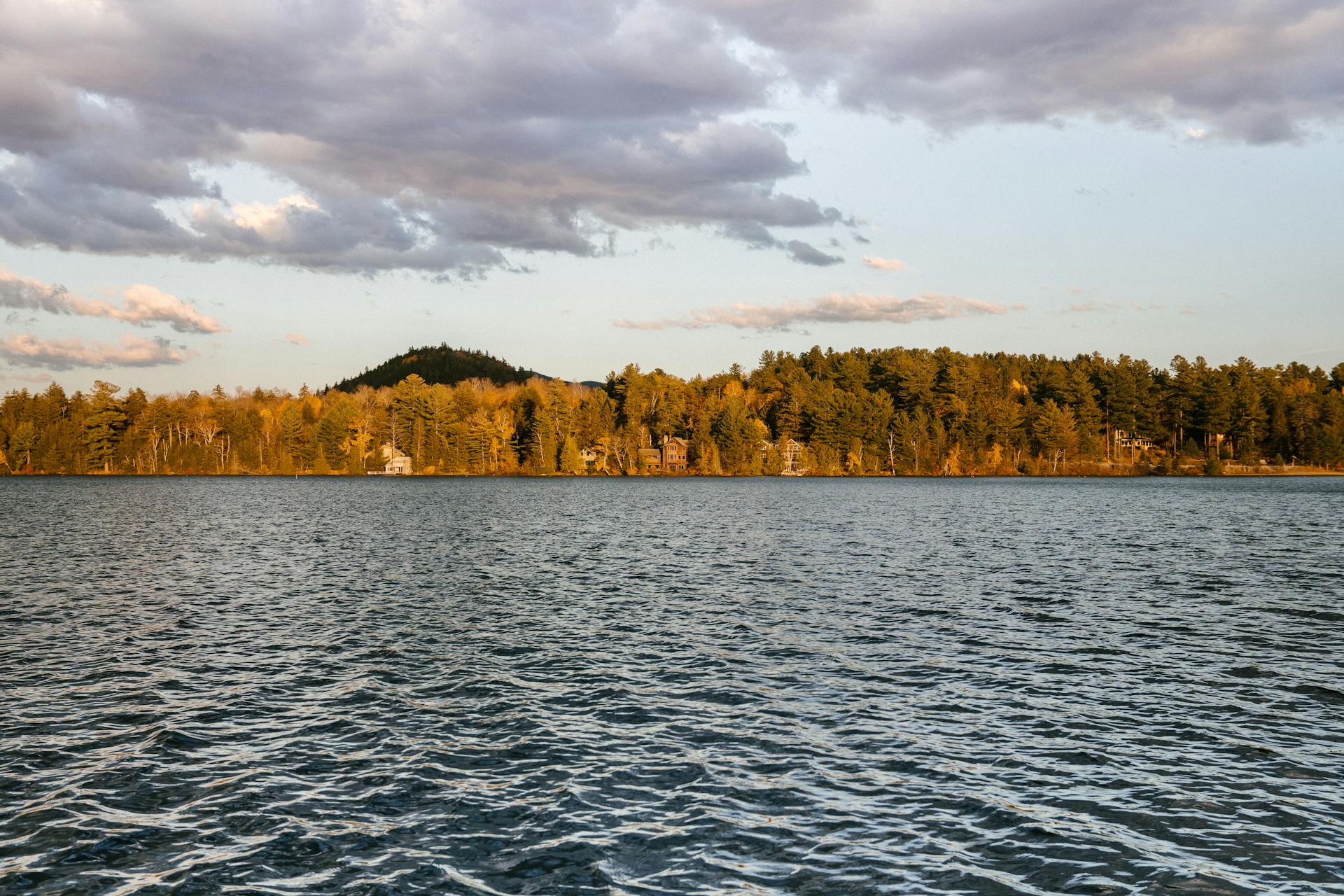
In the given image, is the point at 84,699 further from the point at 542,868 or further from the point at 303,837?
the point at 542,868

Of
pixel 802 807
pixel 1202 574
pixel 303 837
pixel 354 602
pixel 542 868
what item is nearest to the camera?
pixel 542 868

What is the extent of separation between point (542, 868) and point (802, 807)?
4697mm

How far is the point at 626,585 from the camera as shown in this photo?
4359cm

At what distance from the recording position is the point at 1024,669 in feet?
84.7

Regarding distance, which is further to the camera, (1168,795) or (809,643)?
(809,643)

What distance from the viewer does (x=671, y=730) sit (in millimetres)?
20016

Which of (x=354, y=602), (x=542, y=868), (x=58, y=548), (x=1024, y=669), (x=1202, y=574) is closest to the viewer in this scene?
(x=542, y=868)

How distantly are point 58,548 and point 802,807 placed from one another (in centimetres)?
6053

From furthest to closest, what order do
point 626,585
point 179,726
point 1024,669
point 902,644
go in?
point 626,585
point 902,644
point 1024,669
point 179,726

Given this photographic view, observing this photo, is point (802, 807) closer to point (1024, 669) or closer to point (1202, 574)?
point (1024, 669)

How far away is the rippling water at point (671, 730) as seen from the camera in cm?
1366

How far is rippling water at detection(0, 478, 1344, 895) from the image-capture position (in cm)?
1366

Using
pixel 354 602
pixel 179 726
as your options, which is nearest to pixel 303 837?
pixel 179 726

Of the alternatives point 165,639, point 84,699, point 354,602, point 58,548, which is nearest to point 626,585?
point 354,602
